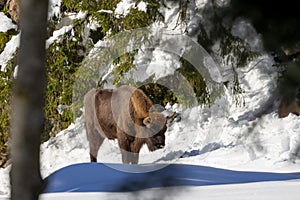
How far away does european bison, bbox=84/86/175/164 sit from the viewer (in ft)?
33.8

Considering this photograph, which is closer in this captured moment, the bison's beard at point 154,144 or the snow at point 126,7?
the bison's beard at point 154,144

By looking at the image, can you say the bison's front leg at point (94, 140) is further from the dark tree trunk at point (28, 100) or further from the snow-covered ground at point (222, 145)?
the dark tree trunk at point (28, 100)

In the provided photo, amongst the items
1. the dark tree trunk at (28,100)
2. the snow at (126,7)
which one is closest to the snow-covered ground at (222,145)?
the snow at (126,7)

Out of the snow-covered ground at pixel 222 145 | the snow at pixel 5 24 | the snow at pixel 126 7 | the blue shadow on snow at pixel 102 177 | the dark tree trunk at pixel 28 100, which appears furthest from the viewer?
the snow at pixel 5 24

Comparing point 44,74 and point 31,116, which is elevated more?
point 44,74

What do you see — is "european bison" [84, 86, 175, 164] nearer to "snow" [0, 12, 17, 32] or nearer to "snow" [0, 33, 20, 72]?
"snow" [0, 33, 20, 72]

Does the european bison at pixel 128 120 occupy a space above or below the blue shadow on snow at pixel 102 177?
above

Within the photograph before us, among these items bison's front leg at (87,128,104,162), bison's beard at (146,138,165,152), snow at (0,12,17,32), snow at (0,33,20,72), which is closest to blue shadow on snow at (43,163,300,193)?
bison's beard at (146,138,165,152)

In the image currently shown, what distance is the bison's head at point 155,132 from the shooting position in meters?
10.2

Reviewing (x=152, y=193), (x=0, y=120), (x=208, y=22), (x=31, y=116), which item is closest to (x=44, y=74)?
(x=31, y=116)

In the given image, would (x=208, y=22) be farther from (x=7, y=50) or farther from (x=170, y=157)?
(x=7, y=50)

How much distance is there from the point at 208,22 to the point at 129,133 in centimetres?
777

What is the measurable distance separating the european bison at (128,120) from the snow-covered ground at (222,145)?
300 mm

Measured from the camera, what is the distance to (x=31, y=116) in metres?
2.18
